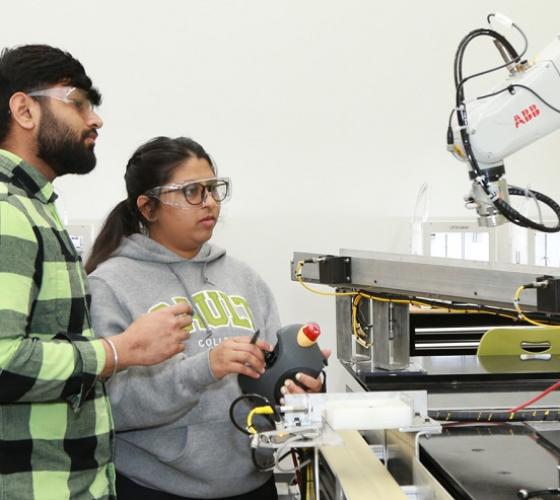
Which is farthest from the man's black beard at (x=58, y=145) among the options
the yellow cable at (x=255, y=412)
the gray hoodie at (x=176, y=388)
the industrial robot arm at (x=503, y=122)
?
the industrial robot arm at (x=503, y=122)

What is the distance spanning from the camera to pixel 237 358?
1.45 meters

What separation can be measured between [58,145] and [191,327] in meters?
0.49

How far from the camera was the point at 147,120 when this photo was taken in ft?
11.7

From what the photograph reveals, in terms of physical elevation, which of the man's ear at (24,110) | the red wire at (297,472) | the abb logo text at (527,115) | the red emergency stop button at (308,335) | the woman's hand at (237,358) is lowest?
the red wire at (297,472)

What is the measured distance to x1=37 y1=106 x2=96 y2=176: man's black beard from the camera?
137 cm

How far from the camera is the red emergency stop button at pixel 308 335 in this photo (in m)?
1.45

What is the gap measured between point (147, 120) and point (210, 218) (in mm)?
1971

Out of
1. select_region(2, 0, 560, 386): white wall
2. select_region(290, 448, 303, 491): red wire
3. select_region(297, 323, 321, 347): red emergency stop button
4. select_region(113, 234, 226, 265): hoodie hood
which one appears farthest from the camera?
select_region(2, 0, 560, 386): white wall

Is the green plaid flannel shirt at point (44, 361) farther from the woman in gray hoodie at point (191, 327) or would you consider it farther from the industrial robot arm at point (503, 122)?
the industrial robot arm at point (503, 122)

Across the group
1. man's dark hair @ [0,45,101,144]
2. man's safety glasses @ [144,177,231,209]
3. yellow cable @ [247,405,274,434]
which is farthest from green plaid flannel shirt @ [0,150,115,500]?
man's safety glasses @ [144,177,231,209]

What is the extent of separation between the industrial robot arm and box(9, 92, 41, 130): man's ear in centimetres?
75

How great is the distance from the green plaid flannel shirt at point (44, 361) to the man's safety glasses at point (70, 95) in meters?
0.14

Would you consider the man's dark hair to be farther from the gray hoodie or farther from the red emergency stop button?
the red emergency stop button

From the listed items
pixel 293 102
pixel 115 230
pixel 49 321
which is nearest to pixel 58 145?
pixel 49 321
